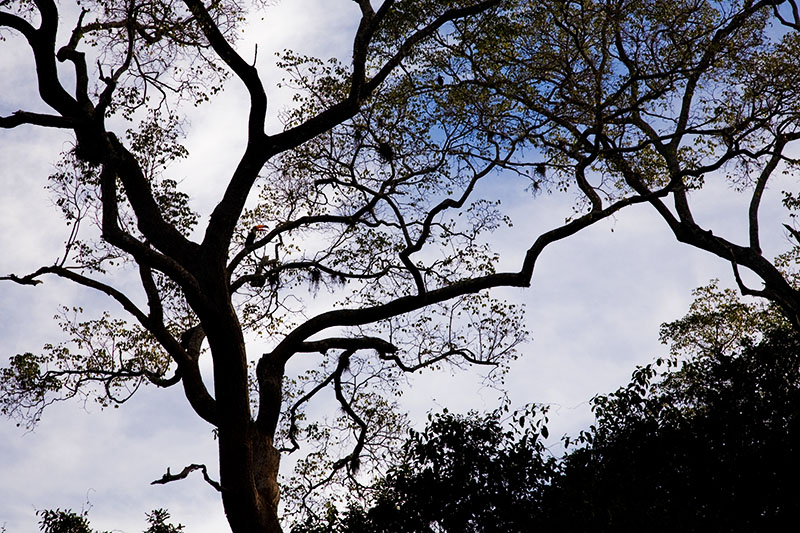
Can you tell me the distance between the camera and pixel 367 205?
1268 centimetres

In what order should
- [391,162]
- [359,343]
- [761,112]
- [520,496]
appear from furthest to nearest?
[761,112] < [391,162] < [359,343] < [520,496]

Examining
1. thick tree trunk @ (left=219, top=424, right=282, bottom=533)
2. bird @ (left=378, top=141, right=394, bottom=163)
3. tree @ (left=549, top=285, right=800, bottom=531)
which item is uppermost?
bird @ (left=378, top=141, right=394, bottom=163)

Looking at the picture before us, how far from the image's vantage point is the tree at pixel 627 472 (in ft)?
22.9

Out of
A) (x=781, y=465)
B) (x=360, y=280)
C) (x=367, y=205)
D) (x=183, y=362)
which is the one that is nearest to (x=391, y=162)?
(x=367, y=205)

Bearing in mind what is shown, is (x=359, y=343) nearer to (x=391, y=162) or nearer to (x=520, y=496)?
(x=391, y=162)

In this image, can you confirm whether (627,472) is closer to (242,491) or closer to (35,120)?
(242,491)

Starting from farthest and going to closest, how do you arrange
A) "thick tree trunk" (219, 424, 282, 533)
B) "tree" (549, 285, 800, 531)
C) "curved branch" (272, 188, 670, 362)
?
"curved branch" (272, 188, 670, 362)
"thick tree trunk" (219, 424, 282, 533)
"tree" (549, 285, 800, 531)

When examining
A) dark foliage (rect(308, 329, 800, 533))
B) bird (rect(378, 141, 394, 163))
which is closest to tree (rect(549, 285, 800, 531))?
dark foliage (rect(308, 329, 800, 533))

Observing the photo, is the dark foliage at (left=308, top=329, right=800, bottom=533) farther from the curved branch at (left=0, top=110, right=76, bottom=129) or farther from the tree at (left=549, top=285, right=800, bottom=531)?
the curved branch at (left=0, top=110, right=76, bottom=129)

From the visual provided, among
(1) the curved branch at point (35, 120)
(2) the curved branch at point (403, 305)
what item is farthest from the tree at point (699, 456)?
(1) the curved branch at point (35, 120)

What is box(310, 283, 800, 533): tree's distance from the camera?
6988 mm

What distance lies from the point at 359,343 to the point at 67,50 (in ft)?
18.0

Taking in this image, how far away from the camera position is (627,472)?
289 inches

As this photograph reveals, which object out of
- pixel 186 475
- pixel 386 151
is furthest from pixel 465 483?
pixel 386 151
